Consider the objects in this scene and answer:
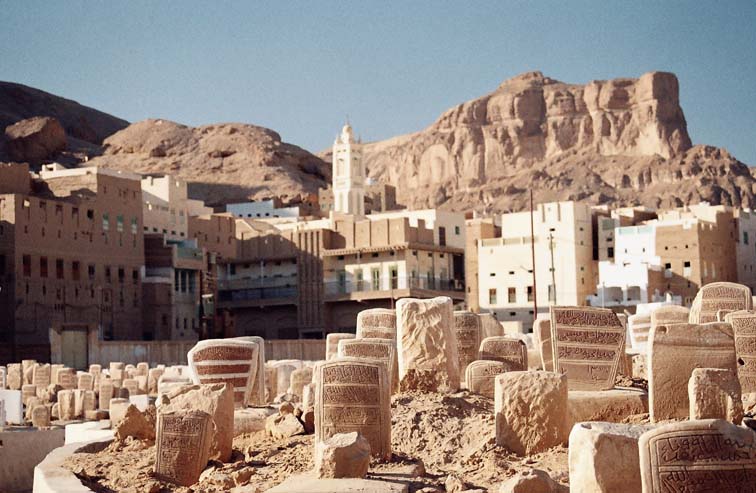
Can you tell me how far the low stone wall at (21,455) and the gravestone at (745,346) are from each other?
14.8 metres

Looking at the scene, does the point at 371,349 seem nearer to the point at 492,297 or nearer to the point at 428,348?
the point at 428,348

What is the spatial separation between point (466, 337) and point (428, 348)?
2.02 m

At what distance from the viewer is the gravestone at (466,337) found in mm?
18141

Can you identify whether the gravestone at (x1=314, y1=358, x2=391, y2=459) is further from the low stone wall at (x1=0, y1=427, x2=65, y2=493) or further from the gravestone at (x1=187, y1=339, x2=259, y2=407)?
the low stone wall at (x1=0, y1=427, x2=65, y2=493)

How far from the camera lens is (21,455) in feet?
82.4

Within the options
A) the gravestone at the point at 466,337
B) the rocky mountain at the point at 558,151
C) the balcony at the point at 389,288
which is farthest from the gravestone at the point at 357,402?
the rocky mountain at the point at 558,151

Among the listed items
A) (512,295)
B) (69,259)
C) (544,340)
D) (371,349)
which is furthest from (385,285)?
(371,349)

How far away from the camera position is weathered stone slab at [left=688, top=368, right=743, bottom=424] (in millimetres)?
11773

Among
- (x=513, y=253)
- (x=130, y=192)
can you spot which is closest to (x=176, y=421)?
(x=130, y=192)

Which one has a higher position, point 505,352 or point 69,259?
point 69,259

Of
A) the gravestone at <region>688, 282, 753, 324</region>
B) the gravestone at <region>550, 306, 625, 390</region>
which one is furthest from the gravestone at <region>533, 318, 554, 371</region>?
the gravestone at <region>688, 282, 753, 324</region>

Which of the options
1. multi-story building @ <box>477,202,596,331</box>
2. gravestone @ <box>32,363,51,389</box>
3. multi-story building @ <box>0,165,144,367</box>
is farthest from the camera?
multi-story building @ <box>477,202,596,331</box>

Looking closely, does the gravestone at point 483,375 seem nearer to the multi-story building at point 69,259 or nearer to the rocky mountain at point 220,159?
the multi-story building at point 69,259

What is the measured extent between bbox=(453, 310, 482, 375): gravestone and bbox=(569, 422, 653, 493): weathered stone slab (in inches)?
333
